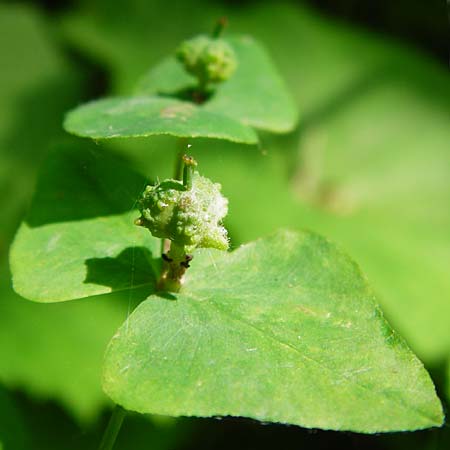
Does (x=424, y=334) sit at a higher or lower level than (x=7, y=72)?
higher

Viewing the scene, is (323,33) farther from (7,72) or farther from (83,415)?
(83,415)

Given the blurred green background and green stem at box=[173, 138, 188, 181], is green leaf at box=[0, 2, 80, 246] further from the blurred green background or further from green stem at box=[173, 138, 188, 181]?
green stem at box=[173, 138, 188, 181]

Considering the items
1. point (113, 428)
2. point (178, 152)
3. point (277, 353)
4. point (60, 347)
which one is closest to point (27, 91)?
point (60, 347)

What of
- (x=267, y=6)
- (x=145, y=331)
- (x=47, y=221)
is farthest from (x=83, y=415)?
(x=267, y=6)

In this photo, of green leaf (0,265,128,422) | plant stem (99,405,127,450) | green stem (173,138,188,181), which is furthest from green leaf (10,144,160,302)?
green leaf (0,265,128,422)

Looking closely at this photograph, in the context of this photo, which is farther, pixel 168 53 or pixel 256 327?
pixel 168 53

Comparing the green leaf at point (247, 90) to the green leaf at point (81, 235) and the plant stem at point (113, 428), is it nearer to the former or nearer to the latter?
the green leaf at point (81, 235)

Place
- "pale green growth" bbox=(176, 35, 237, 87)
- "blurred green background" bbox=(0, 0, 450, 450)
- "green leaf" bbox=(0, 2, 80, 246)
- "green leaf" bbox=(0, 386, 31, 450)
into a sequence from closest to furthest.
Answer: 1. "green leaf" bbox=(0, 386, 31, 450)
2. "pale green growth" bbox=(176, 35, 237, 87)
3. "blurred green background" bbox=(0, 0, 450, 450)
4. "green leaf" bbox=(0, 2, 80, 246)
